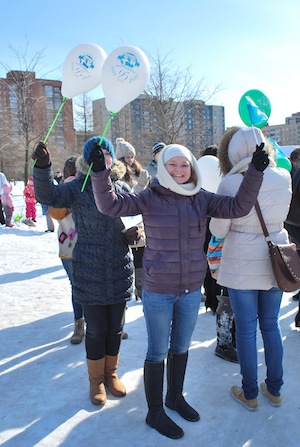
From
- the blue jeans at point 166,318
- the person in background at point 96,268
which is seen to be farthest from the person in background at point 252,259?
the person in background at point 96,268

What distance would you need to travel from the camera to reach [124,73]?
111 inches

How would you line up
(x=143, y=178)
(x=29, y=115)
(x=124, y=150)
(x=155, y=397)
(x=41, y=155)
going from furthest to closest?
(x=29, y=115)
(x=143, y=178)
(x=124, y=150)
(x=155, y=397)
(x=41, y=155)

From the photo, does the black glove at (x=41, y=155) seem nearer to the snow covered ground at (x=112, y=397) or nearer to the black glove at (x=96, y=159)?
the black glove at (x=96, y=159)

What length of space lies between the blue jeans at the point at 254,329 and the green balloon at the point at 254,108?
1771mm

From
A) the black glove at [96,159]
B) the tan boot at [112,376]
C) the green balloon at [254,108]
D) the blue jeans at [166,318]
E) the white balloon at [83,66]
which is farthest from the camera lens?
the green balloon at [254,108]

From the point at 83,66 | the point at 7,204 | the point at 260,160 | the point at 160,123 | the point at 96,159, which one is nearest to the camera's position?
the point at 96,159

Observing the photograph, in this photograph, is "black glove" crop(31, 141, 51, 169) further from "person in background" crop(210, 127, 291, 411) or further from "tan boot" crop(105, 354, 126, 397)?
"tan boot" crop(105, 354, 126, 397)

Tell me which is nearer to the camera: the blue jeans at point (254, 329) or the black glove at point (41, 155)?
the black glove at point (41, 155)

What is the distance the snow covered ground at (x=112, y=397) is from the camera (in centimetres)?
240

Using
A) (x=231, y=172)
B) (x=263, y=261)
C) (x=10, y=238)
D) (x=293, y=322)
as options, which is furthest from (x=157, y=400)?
(x=10, y=238)

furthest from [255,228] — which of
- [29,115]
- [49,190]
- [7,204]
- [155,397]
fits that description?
[29,115]

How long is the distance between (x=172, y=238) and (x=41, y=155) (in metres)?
0.99

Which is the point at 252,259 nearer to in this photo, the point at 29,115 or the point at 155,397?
the point at 155,397

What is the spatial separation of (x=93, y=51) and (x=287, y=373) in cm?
322
